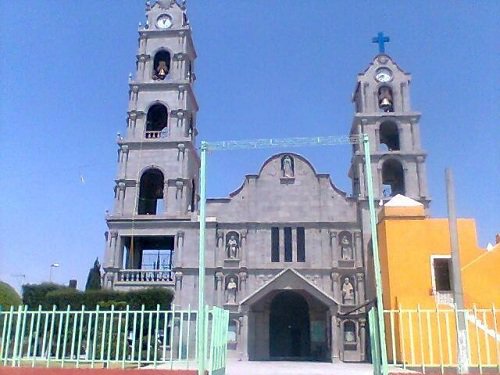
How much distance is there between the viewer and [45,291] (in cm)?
2608

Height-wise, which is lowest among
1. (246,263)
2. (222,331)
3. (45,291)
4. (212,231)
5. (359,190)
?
(222,331)

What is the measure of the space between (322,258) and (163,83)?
556 inches

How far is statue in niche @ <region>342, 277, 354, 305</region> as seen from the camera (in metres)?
28.1

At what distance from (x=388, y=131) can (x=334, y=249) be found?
29.4 ft

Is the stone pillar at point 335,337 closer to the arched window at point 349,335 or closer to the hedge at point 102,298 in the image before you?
the arched window at point 349,335

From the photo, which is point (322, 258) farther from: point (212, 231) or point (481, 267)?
point (481, 267)

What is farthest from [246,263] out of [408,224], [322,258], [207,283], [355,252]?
[408,224]

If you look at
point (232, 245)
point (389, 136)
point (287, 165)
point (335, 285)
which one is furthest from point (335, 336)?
point (389, 136)

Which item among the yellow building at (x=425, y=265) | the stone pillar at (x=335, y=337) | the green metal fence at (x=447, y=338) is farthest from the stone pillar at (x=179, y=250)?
the green metal fence at (x=447, y=338)

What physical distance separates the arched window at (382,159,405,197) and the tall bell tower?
38.4ft

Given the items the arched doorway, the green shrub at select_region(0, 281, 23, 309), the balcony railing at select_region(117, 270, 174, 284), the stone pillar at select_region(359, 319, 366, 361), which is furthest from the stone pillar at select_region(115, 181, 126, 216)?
the stone pillar at select_region(359, 319, 366, 361)

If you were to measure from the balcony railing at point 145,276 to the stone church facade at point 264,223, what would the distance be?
0.07 metres

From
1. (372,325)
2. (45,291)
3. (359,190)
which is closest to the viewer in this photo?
(372,325)

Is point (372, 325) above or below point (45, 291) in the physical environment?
below
